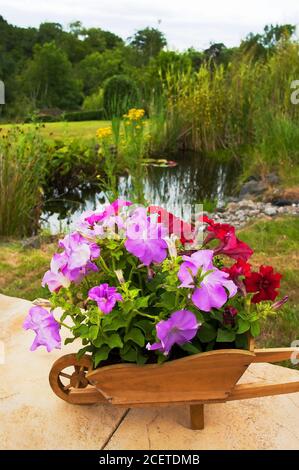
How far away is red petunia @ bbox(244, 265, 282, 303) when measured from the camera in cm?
150

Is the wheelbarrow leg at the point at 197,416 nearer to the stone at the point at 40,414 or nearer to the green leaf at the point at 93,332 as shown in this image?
the stone at the point at 40,414

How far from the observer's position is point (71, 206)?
6566 mm

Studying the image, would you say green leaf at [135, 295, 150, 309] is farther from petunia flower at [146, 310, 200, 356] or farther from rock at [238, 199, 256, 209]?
rock at [238, 199, 256, 209]

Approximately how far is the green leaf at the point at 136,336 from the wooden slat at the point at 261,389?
34cm

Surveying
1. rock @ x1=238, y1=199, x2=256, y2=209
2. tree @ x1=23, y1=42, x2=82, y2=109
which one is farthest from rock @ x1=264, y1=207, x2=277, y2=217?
tree @ x1=23, y1=42, x2=82, y2=109

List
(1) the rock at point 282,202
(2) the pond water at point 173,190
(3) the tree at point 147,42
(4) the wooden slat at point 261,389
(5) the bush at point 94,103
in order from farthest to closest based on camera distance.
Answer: (3) the tree at point 147,42 < (5) the bush at point 94,103 < (2) the pond water at point 173,190 < (1) the rock at point 282,202 < (4) the wooden slat at point 261,389

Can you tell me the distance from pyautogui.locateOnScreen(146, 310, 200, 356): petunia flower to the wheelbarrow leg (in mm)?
329

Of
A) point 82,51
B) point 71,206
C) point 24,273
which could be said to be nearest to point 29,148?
point 71,206

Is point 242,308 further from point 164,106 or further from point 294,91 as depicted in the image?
point 164,106

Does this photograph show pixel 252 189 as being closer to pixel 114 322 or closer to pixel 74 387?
pixel 74 387

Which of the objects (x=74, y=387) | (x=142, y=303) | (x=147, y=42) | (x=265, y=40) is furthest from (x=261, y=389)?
(x=147, y=42)

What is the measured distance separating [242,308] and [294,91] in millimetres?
6210

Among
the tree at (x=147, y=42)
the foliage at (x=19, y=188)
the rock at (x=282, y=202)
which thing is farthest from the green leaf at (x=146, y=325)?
the tree at (x=147, y=42)

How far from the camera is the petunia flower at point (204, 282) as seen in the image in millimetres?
1375
